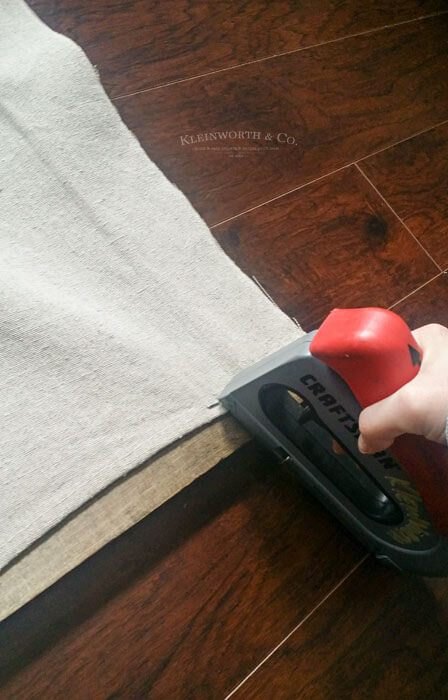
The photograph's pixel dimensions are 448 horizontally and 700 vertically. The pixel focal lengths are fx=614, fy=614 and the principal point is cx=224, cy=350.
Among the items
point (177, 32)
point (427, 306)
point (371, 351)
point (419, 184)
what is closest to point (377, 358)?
point (371, 351)

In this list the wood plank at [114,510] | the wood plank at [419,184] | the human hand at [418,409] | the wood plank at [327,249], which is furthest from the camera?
the wood plank at [419,184]

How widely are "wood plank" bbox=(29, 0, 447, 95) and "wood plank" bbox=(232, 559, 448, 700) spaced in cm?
71

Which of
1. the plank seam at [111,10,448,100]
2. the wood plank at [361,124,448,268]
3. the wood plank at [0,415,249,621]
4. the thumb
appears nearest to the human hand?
the thumb

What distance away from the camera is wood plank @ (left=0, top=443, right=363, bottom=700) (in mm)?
572

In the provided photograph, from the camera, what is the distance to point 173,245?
0.74 metres

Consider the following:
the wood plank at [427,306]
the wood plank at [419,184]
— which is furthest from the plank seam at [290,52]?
the wood plank at [427,306]

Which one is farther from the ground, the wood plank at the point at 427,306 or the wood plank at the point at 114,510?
the wood plank at the point at 114,510

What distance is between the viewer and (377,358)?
1.53 ft

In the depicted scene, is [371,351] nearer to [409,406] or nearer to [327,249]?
[409,406]

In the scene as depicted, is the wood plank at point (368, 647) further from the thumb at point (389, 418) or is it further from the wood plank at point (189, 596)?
the thumb at point (389, 418)

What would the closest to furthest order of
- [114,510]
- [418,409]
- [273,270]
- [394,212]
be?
[418,409]
[114,510]
[273,270]
[394,212]

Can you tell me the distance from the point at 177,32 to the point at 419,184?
430 millimetres

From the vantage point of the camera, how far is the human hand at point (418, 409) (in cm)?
45

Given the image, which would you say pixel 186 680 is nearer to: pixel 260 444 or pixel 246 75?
pixel 260 444
